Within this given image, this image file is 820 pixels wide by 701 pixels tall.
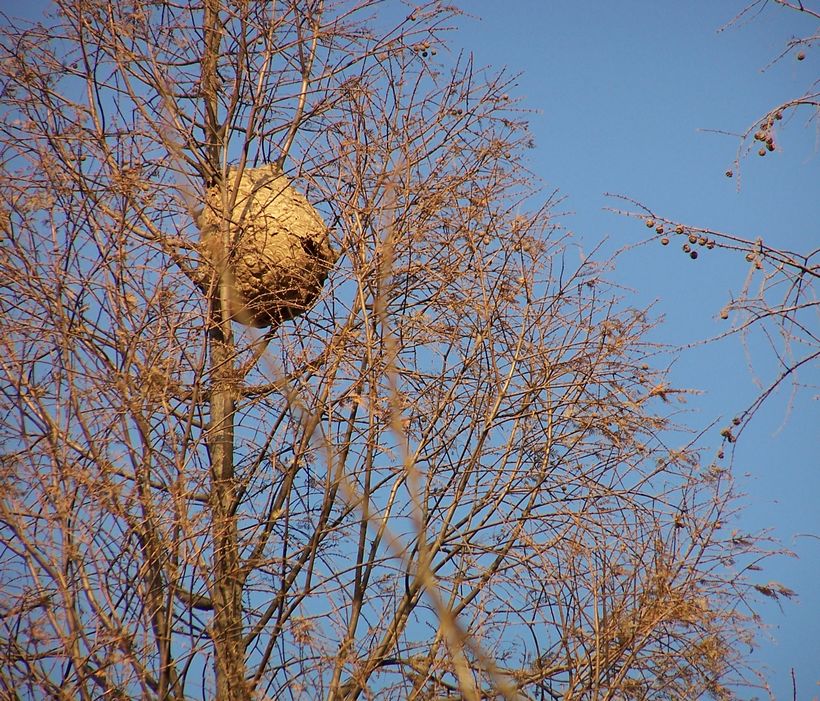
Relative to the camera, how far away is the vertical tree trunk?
14.9 ft

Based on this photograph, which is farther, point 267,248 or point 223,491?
point 267,248

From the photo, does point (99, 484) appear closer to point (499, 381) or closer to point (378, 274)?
point (378, 274)

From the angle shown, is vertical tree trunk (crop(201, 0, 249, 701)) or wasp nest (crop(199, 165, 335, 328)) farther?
wasp nest (crop(199, 165, 335, 328))

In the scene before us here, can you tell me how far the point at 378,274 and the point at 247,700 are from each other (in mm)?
1824

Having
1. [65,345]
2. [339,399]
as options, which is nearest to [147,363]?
[65,345]

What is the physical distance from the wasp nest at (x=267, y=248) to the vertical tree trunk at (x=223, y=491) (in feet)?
0.27

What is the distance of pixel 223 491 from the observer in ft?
16.8

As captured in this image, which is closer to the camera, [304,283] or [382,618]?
[382,618]

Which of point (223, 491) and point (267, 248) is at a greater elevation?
point (267, 248)

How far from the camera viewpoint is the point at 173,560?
183 inches

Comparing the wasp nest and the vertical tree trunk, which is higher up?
the wasp nest

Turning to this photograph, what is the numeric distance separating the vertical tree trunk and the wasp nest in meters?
0.08

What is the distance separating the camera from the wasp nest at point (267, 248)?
5164mm

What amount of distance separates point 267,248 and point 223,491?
114cm
